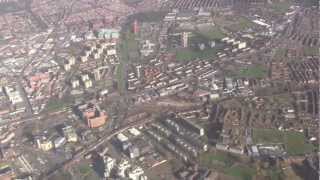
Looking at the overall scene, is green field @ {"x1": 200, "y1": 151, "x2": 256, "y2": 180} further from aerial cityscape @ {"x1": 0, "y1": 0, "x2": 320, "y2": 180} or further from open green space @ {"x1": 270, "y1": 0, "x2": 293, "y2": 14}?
open green space @ {"x1": 270, "y1": 0, "x2": 293, "y2": 14}

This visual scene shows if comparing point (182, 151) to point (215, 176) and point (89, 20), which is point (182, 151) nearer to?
point (215, 176)

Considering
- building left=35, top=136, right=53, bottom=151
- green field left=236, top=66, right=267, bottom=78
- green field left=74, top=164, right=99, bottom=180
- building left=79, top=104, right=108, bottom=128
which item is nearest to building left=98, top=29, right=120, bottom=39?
green field left=236, top=66, right=267, bottom=78

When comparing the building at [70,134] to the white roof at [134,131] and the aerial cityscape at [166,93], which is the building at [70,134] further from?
the white roof at [134,131]

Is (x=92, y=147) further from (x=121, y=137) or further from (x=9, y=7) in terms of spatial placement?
(x=9, y=7)

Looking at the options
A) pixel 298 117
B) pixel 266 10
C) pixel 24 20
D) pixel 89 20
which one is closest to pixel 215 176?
pixel 298 117

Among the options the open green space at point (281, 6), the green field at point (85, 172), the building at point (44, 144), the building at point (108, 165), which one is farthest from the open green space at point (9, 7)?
the building at point (108, 165)

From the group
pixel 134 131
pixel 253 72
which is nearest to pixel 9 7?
pixel 253 72
